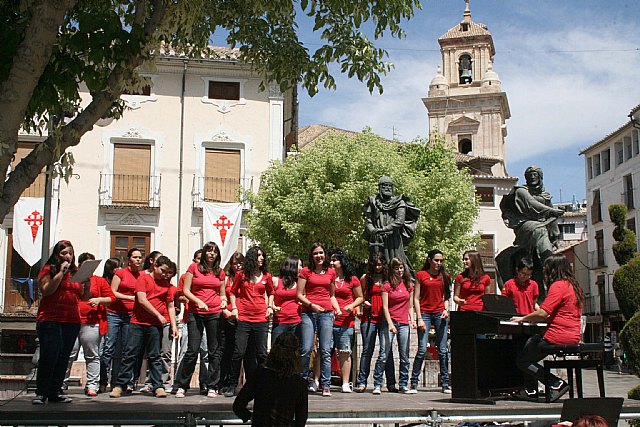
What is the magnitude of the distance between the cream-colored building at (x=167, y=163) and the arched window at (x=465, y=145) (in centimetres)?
3877

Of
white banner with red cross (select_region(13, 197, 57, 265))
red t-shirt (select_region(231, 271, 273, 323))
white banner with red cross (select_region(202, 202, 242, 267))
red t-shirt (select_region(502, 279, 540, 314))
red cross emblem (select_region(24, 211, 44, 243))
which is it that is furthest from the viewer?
white banner with red cross (select_region(202, 202, 242, 267))

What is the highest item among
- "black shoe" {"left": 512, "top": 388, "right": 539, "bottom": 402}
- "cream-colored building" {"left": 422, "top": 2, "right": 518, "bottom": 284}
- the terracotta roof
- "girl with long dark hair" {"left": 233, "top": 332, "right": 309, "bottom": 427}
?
the terracotta roof

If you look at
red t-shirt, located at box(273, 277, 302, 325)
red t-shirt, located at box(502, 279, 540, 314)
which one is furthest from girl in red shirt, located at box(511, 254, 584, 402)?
red t-shirt, located at box(273, 277, 302, 325)

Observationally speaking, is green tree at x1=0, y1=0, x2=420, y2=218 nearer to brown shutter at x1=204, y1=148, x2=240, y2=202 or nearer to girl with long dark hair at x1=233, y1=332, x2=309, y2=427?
girl with long dark hair at x1=233, y1=332, x2=309, y2=427

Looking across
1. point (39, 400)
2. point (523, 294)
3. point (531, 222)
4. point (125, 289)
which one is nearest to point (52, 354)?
point (39, 400)

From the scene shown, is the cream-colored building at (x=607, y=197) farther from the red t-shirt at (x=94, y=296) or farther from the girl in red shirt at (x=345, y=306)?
the red t-shirt at (x=94, y=296)

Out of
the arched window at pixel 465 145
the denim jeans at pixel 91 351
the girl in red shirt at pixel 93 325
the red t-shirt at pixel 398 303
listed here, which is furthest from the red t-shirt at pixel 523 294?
the arched window at pixel 465 145

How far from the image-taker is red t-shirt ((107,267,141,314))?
1002 cm

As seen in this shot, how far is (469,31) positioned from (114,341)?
217 ft

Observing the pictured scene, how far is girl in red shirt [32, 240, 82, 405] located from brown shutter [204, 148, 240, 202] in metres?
23.8

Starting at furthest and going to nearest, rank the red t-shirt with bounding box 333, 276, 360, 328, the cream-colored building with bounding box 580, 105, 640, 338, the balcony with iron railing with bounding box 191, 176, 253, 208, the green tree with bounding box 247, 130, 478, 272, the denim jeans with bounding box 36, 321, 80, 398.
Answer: the cream-colored building with bounding box 580, 105, 640, 338 → the balcony with iron railing with bounding box 191, 176, 253, 208 → the green tree with bounding box 247, 130, 478, 272 → the red t-shirt with bounding box 333, 276, 360, 328 → the denim jeans with bounding box 36, 321, 80, 398

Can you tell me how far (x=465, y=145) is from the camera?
71.1m

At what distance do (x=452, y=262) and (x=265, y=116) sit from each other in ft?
31.5

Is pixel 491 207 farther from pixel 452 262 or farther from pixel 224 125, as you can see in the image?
pixel 224 125
